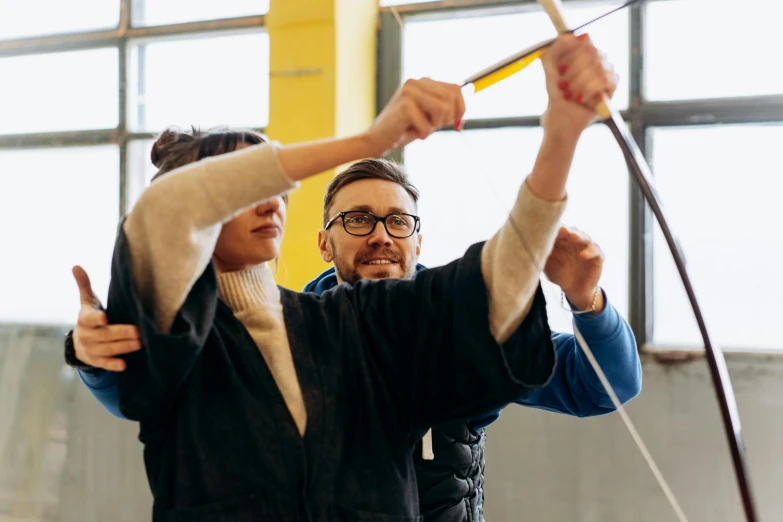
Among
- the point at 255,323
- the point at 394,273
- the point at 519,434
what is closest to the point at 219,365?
the point at 255,323

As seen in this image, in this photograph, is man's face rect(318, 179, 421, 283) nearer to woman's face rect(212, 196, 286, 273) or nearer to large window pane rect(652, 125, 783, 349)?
woman's face rect(212, 196, 286, 273)

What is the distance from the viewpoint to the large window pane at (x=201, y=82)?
265cm

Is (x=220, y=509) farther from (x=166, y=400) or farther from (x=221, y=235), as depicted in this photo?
(x=221, y=235)

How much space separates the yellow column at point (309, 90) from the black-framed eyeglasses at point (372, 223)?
35.2 inches

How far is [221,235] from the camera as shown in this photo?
806mm

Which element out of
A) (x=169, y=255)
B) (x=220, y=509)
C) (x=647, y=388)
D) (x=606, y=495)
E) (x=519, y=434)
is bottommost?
(x=606, y=495)

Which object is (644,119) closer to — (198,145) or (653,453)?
(653,453)

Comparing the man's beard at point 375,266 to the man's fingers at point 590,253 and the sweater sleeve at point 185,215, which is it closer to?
the man's fingers at point 590,253

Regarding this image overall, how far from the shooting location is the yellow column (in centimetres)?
219

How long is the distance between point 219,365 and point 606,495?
1.67 m

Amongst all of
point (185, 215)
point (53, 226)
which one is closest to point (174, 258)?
point (185, 215)

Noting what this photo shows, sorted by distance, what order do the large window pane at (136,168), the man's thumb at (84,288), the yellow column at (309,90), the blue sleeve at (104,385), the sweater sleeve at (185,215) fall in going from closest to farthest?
the sweater sleeve at (185,215), the man's thumb at (84,288), the blue sleeve at (104,385), the yellow column at (309,90), the large window pane at (136,168)

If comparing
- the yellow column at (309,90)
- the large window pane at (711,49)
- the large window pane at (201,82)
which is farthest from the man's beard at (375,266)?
the large window pane at (201,82)

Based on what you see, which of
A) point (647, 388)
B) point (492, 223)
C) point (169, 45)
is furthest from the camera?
point (169, 45)
